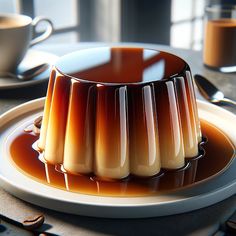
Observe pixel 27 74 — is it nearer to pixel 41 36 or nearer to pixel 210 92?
pixel 41 36

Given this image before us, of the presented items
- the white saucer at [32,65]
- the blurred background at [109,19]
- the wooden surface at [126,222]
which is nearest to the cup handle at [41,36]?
the white saucer at [32,65]

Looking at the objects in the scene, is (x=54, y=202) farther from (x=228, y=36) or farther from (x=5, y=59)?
(x=228, y=36)

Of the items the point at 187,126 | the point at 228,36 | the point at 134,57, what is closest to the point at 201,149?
the point at 187,126

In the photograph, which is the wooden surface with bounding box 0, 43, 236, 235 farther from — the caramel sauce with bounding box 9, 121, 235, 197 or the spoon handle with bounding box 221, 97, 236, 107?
the spoon handle with bounding box 221, 97, 236, 107

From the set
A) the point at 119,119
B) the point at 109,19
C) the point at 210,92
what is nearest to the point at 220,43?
the point at 210,92

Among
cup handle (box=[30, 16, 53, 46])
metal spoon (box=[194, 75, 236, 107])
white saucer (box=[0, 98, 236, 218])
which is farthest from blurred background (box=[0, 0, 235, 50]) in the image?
white saucer (box=[0, 98, 236, 218])
